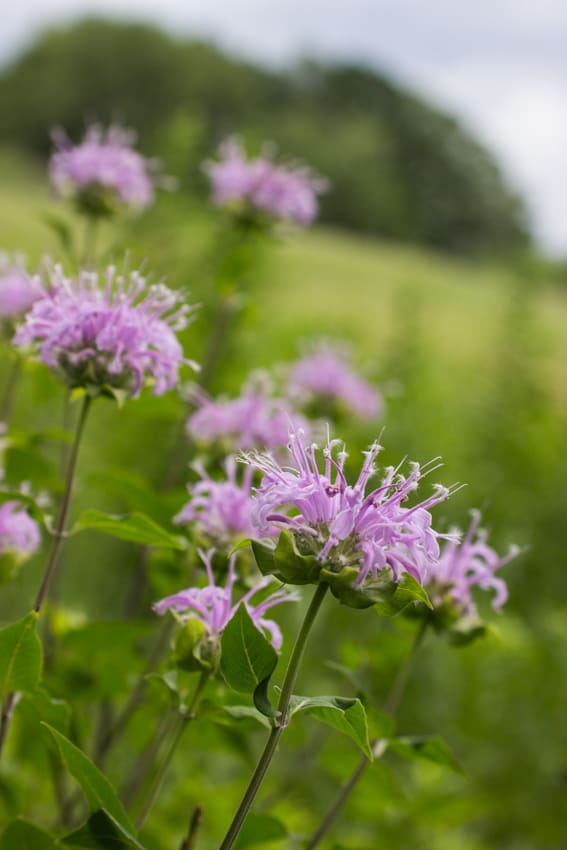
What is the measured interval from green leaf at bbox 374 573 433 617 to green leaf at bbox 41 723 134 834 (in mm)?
180

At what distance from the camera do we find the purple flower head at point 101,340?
24.6 inches

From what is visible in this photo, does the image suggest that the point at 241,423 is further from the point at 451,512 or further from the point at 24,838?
the point at 451,512

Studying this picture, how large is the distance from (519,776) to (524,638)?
29 centimetres

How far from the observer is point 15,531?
0.72m

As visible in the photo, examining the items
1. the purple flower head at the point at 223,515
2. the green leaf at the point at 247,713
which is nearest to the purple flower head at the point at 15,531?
the purple flower head at the point at 223,515

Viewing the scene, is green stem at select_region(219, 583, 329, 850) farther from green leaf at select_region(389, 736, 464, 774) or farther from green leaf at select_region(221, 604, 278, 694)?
green leaf at select_region(389, 736, 464, 774)

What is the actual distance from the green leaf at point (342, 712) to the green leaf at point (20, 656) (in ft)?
0.53

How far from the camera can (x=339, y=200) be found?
964 cm

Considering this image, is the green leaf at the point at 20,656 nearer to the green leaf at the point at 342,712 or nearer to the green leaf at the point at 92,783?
the green leaf at the point at 92,783

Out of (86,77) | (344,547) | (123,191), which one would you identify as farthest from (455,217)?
(344,547)

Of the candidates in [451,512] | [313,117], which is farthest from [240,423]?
[313,117]

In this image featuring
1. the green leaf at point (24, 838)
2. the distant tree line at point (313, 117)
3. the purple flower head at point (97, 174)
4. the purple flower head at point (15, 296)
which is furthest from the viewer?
the distant tree line at point (313, 117)

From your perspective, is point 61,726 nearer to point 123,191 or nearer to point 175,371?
point 175,371

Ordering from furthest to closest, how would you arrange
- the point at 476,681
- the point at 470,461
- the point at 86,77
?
the point at 86,77
the point at 470,461
the point at 476,681
